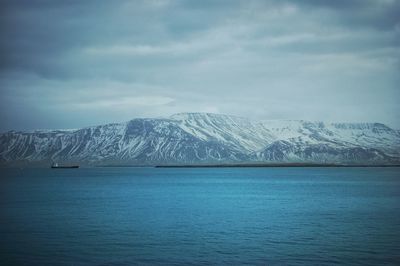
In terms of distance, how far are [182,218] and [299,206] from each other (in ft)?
93.3

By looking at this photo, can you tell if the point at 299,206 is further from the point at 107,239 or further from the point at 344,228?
the point at 107,239

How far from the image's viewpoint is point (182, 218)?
2869 inches

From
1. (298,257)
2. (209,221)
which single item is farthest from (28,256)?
(209,221)

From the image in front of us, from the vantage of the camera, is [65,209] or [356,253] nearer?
[356,253]

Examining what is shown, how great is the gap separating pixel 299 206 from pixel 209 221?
2837cm

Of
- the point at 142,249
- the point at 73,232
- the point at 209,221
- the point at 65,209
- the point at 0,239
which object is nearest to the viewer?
the point at 142,249

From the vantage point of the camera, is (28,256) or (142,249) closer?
(28,256)

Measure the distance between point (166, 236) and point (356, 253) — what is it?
21285 mm

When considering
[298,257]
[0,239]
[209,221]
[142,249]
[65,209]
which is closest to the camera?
[298,257]

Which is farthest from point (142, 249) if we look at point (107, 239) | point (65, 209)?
point (65, 209)

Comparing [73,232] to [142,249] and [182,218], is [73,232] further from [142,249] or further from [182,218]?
[182,218]

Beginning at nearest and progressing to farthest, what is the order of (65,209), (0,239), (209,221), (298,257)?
1. (298,257)
2. (0,239)
3. (209,221)
4. (65,209)

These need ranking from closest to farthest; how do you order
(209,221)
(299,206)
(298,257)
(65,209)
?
(298,257)
(209,221)
(65,209)
(299,206)

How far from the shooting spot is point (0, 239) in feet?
172
